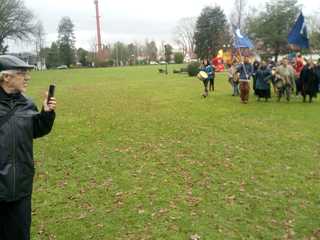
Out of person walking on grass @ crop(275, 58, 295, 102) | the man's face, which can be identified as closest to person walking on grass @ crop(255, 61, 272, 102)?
person walking on grass @ crop(275, 58, 295, 102)

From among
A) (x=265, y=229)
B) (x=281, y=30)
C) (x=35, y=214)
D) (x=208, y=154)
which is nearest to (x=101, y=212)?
(x=35, y=214)

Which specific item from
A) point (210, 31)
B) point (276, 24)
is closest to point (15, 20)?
point (210, 31)

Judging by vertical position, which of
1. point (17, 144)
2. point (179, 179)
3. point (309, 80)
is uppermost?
point (17, 144)

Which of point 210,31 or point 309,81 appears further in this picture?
point 210,31

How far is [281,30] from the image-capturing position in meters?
65.4

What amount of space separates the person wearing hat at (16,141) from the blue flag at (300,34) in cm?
1908

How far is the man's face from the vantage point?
347 centimetres

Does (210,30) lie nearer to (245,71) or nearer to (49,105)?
(245,71)

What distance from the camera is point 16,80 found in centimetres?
349

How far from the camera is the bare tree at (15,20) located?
210ft

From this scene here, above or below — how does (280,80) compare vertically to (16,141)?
below

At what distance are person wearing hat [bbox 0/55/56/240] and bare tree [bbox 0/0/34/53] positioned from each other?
65.4 m

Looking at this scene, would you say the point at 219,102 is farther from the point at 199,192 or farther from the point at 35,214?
the point at 35,214

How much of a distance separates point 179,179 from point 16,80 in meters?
4.62
